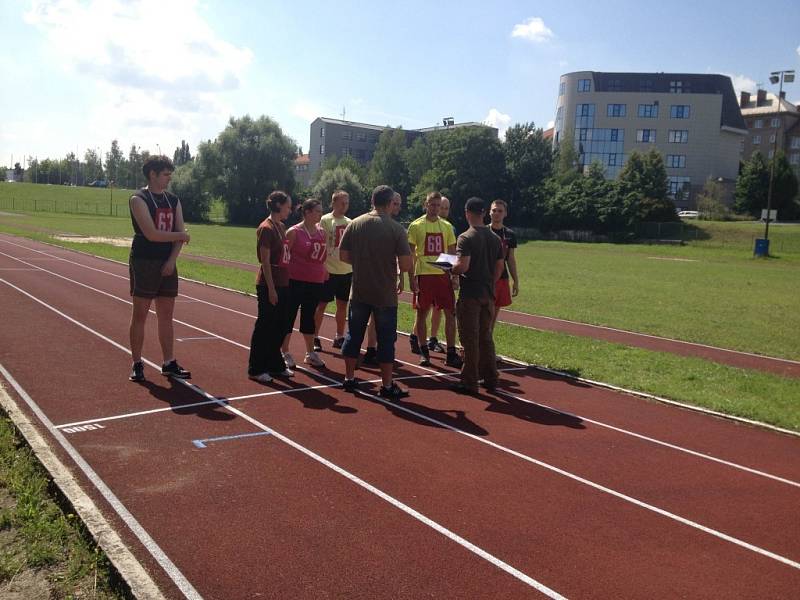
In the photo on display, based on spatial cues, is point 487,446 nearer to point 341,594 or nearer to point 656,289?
point 341,594

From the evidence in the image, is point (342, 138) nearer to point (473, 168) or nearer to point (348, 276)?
point (473, 168)

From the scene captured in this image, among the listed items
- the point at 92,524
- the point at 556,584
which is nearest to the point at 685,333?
the point at 556,584

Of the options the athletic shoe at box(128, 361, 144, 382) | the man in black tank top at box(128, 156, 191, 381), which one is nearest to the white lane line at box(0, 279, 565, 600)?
the athletic shoe at box(128, 361, 144, 382)

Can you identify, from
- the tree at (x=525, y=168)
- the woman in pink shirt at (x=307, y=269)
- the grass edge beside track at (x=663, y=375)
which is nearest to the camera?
the grass edge beside track at (x=663, y=375)

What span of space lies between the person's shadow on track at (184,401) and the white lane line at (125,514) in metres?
1.03

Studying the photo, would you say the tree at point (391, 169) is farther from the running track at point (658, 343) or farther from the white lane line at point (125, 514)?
the white lane line at point (125, 514)

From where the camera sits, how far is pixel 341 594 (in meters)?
3.44

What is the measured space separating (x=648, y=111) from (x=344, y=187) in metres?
41.2

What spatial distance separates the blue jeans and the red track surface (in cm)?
50

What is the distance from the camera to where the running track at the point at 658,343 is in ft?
35.7

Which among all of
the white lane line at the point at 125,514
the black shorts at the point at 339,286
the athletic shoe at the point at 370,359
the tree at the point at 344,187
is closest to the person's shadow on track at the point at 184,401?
the white lane line at the point at 125,514

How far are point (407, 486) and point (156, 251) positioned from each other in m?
3.78

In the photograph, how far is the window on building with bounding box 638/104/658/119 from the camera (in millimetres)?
88375

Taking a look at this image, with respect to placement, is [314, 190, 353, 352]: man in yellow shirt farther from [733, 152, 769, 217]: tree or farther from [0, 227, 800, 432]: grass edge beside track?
[733, 152, 769, 217]: tree
